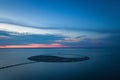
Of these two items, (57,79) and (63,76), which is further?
(63,76)

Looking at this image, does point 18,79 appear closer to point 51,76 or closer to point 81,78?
point 51,76

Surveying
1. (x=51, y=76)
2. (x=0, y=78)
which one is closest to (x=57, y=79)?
(x=51, y=76)

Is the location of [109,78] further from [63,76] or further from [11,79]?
[11,79]

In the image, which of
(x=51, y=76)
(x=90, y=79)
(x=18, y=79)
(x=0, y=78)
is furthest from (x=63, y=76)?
(x=0, y=78)

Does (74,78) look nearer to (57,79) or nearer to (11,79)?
(57,79)

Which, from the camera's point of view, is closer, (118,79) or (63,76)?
(118,79)

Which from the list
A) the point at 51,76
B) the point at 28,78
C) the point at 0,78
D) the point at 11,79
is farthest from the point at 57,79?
A: the point at 0,78
